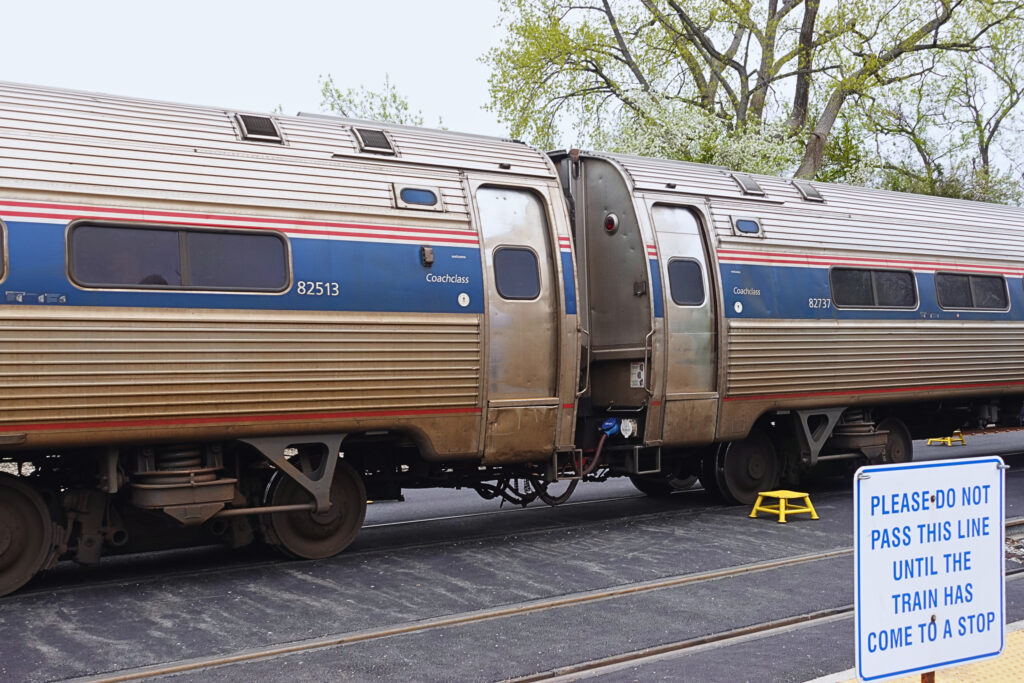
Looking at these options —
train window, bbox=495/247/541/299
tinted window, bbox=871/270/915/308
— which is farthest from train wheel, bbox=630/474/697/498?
train window, bbox=495/247/541/299

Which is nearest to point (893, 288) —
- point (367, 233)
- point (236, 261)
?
point (367, 233)

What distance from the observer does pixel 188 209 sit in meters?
8.17

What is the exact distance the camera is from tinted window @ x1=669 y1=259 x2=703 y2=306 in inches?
432

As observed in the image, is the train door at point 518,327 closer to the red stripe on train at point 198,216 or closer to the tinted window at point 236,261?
the red stripe on train at point 198,216

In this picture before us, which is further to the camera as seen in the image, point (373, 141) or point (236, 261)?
point (373, 141)

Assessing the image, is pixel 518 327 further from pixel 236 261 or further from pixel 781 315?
pixel 781 315

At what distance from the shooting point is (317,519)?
9156 millimetres

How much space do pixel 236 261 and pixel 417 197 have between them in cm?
184

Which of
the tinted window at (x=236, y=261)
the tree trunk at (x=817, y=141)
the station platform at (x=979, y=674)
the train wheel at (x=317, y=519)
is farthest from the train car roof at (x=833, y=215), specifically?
the tree trunk at (x=817, y=141)

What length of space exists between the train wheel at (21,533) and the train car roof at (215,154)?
7.51 ft

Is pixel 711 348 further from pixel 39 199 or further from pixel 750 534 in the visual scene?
pixel 39 199

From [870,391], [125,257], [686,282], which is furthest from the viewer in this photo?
[870,391]

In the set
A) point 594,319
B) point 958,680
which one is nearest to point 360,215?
point 594,319

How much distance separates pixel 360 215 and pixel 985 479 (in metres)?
5.88
